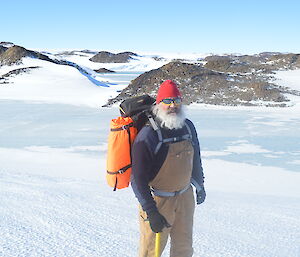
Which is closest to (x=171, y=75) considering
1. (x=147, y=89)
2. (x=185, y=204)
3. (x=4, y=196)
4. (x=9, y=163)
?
(x=147, y=89)

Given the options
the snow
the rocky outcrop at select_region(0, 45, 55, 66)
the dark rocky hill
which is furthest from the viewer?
the rocky outcrop at select_region(0, 45, 55, 66)

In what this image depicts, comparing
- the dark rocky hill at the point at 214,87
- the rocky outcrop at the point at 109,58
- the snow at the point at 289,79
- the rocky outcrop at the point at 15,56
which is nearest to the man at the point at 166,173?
the dark rocky hill at the point at 214,87

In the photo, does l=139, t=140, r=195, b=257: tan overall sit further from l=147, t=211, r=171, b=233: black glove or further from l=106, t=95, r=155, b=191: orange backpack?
l=106, t=95, r=155, b=191: orange backpack

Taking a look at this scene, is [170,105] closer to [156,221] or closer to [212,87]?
[156,221]

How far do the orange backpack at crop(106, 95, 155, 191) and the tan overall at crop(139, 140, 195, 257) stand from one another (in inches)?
10.0

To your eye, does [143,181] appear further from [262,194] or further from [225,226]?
[262,194]

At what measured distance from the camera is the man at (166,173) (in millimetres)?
2467

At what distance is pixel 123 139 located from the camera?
97.0 inches

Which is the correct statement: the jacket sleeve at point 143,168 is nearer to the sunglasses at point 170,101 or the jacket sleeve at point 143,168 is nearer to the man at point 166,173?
the man at point 166,173

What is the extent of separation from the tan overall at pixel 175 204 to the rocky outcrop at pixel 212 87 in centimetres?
1736

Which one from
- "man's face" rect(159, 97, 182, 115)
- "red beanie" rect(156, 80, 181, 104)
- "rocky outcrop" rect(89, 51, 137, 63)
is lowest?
"man's face" rect(159, 97, 182, 115)

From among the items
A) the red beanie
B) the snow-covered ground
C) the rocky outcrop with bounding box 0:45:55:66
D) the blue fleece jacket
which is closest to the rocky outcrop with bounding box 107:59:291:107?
the snow-covered ground

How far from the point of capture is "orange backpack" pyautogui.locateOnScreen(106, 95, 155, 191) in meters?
2.46

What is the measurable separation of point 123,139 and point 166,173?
40 cm
